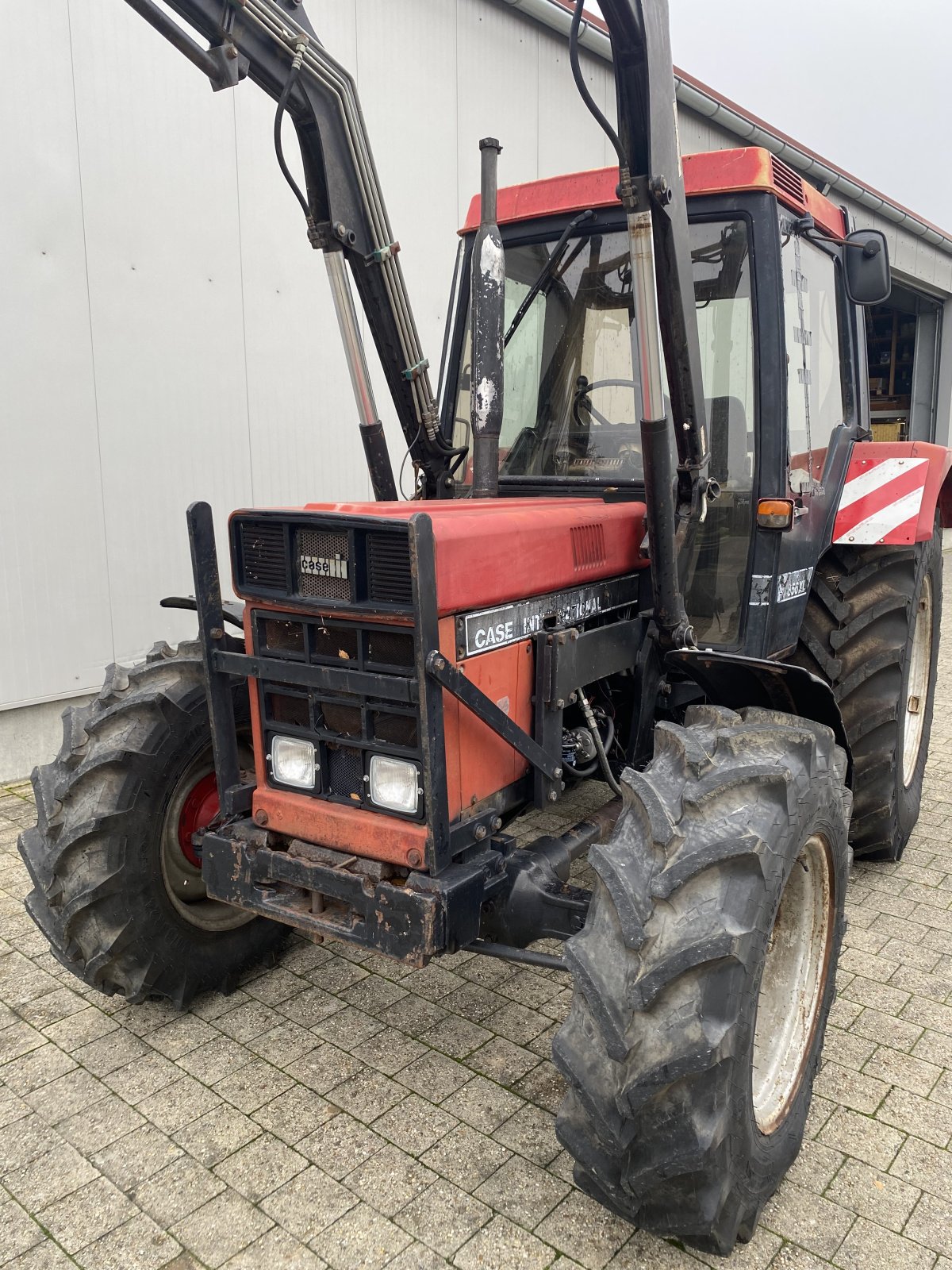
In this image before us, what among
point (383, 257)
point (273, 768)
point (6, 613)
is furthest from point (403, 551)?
point (6, 613)

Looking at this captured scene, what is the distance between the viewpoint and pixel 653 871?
191 centimetres

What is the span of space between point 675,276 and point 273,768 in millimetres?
1651

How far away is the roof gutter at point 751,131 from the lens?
710 centimetres

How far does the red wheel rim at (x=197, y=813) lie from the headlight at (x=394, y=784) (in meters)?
0.81

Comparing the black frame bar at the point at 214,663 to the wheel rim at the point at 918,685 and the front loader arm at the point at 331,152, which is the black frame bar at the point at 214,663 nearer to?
the front loader arm at the point at 331,152

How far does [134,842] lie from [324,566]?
41.9 inches

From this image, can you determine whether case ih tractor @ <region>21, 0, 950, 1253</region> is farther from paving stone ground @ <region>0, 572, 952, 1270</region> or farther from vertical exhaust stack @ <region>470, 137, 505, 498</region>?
paving stone ground @ <region>0, 572, 952, 1270</region>

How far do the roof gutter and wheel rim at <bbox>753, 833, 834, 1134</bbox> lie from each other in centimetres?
498

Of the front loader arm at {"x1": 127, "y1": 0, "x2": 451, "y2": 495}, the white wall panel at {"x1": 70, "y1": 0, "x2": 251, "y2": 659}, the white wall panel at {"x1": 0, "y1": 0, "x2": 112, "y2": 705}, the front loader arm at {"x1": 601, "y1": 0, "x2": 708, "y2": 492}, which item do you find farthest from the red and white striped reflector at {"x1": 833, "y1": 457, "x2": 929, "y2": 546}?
the white wall panel at {"x1": 0, "y1": 0, "x2": 112, "y2": 705}

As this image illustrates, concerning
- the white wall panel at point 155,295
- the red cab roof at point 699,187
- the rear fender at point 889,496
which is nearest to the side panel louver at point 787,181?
the red cab roof at point 699,187

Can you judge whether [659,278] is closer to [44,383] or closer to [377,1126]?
[377,1126]

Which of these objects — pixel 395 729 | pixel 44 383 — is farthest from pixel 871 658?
pixel 44 383

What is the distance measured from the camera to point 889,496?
3.69 metres

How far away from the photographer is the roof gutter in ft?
23.3
